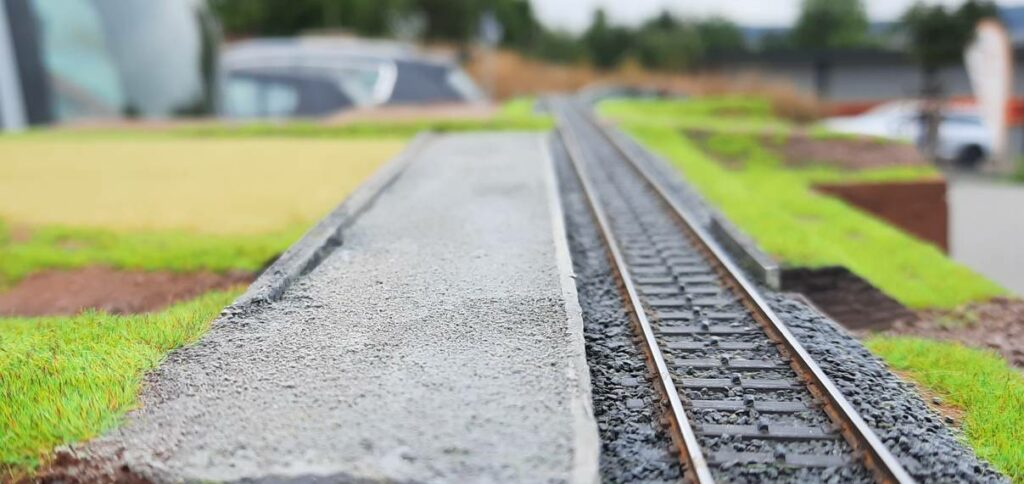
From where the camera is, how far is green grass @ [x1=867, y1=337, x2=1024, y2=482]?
532 centimetres

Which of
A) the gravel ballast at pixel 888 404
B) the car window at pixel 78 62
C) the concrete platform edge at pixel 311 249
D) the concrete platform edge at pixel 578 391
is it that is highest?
the car window at pixel 78 62

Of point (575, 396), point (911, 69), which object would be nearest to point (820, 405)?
point (575, 396)

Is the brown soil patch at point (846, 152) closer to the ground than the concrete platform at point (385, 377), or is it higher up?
closer to the ground

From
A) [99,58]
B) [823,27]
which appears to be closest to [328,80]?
[99,58]

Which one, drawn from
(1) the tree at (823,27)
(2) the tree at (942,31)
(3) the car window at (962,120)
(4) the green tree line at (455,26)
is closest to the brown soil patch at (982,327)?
(3) the car window at (962,120)

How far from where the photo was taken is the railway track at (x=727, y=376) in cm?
499

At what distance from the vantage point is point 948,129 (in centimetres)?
3278

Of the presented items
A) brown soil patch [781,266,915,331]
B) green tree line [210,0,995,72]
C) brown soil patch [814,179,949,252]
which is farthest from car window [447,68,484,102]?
brown soil patch [781,266,915,331]

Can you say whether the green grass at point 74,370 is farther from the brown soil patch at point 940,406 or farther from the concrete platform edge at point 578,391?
the brown soil patch at point 940,406

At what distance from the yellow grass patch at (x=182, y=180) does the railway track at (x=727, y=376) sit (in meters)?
5.13

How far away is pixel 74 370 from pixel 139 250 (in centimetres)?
527

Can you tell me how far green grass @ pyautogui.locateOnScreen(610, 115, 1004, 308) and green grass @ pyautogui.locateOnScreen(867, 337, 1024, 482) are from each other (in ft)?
8.74

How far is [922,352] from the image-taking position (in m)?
7.23

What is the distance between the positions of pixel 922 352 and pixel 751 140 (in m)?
15.0
